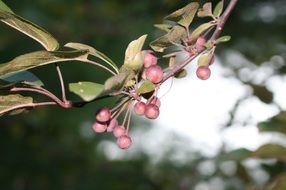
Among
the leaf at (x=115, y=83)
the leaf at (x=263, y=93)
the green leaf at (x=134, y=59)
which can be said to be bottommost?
the leaf at (x=115, y=83)

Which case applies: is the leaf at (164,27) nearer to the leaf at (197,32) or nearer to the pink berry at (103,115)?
the leaf at (197,32)

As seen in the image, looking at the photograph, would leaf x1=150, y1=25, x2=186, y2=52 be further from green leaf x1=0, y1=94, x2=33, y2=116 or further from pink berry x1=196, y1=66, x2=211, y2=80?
green leaf x1=0, y1=94, x2=33, y2=116

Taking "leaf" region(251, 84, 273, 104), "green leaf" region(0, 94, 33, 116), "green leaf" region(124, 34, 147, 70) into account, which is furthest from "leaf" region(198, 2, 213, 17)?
"leaf" region(251, 84, 273, 104)

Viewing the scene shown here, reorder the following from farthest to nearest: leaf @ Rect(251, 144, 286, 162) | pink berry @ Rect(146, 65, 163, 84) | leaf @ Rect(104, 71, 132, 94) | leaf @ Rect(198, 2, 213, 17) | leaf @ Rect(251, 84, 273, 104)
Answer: leaf @ Rect(251, 84, 273, 104), leaf @ Rect(251, 144, 286, 162), leaf @ Rect(198, 2, 213, 17), pink berry @ Rect(146, 65, 163, 84), leaf @ Rect(104, 71, 132, 94)

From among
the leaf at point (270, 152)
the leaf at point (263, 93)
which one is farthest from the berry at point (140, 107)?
the leaf at point (263, 93)

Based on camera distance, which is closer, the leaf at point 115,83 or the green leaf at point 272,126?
the leaf at point 115,83

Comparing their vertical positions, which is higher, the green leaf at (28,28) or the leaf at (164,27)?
the green leaf at (28,28)
